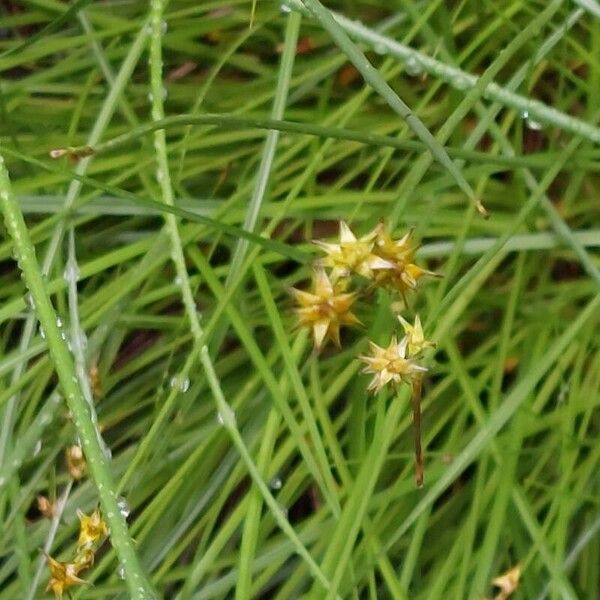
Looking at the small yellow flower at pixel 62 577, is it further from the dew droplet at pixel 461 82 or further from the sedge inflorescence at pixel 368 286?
the dew droplet at pixel 461 82

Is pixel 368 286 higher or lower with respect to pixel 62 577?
higher

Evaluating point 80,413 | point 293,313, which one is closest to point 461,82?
point 293,313

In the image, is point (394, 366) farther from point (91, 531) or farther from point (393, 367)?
point (91, 531)

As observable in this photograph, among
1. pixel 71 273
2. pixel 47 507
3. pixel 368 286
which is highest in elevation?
pixel 368 286

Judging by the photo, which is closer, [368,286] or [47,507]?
[368,286]

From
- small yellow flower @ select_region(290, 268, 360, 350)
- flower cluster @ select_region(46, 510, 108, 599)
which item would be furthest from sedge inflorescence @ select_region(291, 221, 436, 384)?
flower cluster @ select_region(46, 510, 108, 599)

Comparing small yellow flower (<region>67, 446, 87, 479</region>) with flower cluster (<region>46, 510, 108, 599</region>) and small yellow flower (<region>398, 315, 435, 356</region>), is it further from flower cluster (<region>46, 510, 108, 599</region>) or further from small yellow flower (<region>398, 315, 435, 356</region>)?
small yellow flower (<region>398, 315, 435, 356</region>)

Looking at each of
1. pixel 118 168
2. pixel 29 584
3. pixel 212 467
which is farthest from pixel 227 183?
pixel 29 584
